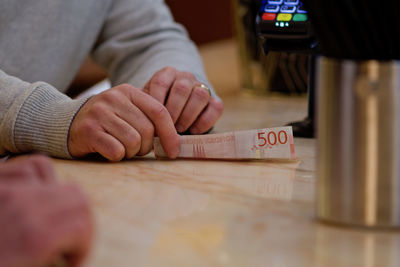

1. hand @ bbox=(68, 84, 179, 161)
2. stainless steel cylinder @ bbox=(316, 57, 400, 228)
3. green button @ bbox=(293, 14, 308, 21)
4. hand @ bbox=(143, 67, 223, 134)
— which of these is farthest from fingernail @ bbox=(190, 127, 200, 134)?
stainless steel cylinder @ bbox=(316, 57, 400, 228)

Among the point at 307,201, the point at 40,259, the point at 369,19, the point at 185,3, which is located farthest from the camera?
the point at 185,3

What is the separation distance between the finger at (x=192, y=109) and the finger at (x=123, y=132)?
0.11 metres

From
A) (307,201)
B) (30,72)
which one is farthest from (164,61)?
(307,201)

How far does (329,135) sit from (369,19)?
98 mm

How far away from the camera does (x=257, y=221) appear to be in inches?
22.5

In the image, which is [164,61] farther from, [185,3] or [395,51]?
[185,3]

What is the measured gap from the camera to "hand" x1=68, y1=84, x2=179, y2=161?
810mm

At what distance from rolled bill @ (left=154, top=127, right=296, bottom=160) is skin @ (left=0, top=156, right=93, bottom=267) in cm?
36

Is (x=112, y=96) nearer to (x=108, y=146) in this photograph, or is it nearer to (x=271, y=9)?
(x=108, y=146)

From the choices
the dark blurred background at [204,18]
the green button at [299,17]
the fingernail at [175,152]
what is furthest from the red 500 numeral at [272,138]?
the dark blurred background at [204,18]

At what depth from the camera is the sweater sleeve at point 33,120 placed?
0.84 metres

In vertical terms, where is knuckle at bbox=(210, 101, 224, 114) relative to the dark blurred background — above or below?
above

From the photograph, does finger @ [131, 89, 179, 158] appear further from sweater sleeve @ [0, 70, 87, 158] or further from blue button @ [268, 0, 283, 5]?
blue button @ [268, 0, 283, 5]

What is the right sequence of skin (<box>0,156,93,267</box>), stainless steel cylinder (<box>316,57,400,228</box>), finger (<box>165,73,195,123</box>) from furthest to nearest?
finger (<box>165,73,195,123</box>) < stainless steel cylinder (<box>316,57,400,228</box>) < skin (<box>0,156,93,267</box>)
